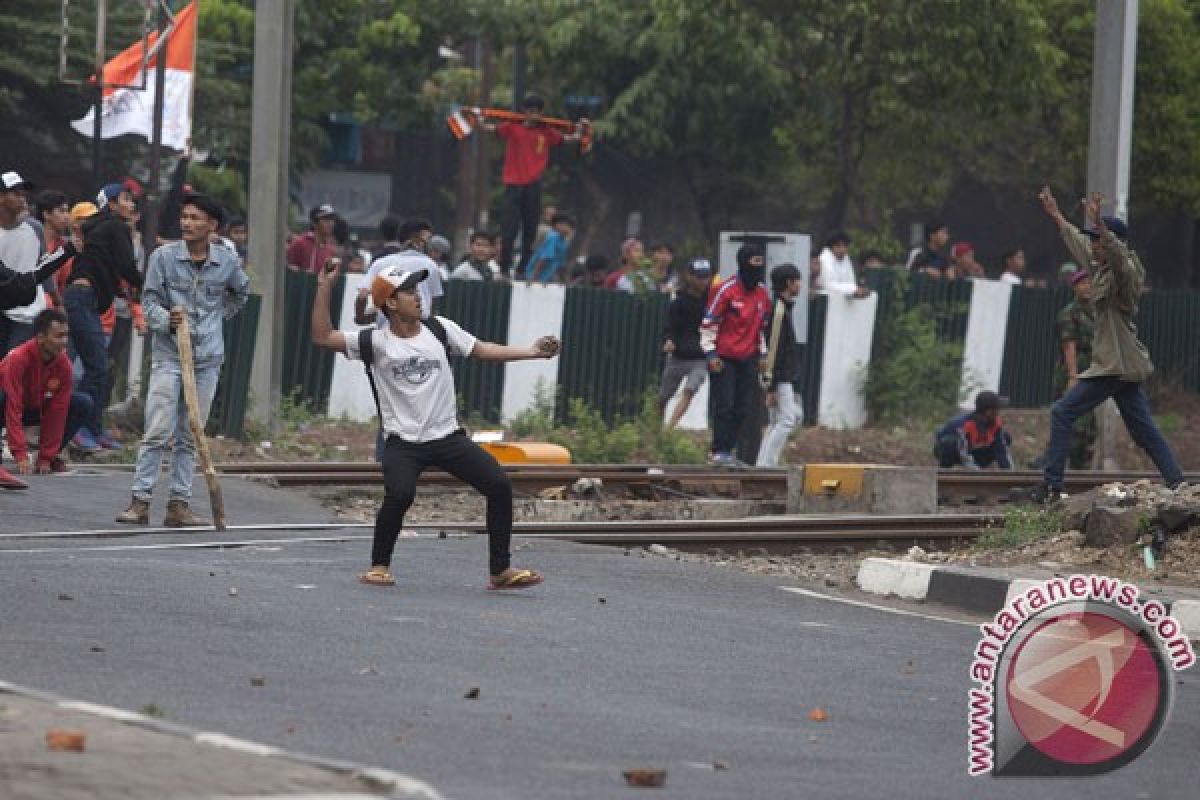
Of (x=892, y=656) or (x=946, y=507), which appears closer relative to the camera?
(x=892, y=656)

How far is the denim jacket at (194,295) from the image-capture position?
1313cm

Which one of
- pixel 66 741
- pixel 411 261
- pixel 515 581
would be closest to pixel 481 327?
pixel 411 261

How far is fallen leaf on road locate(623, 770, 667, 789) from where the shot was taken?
22.8 feet

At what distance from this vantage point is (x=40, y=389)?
602 inches

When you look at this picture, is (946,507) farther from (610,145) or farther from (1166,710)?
(610,145)

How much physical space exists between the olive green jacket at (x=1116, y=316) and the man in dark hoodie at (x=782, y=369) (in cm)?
477

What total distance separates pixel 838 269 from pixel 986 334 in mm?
2683

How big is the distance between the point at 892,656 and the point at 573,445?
11.3m

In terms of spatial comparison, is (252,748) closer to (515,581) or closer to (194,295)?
(515,581)

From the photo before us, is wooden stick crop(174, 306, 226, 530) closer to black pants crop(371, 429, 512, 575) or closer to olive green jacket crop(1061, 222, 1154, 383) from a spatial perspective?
black pants crop(371, 429, 512, 575)

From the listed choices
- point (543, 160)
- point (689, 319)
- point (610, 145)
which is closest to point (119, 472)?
point (689, 319)

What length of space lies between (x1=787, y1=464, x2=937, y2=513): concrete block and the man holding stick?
5311mm

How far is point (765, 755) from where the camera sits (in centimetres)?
755

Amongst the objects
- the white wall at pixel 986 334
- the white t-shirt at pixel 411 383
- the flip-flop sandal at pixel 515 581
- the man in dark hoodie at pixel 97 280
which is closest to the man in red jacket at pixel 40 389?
the man in dark hoodie at pixel 97 280
